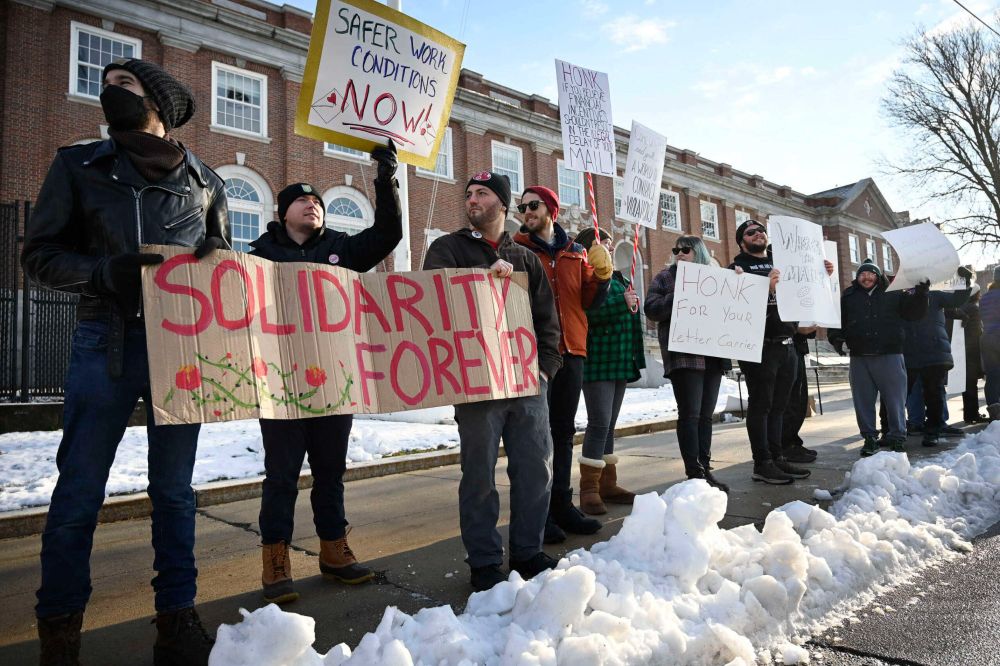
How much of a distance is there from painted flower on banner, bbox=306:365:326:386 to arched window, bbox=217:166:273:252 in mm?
14857

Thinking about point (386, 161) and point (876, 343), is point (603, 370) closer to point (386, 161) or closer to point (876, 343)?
point (386, 161)

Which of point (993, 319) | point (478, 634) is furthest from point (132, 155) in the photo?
point (993, 319)

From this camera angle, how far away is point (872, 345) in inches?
235

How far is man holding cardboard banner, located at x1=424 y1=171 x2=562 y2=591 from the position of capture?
2783mm

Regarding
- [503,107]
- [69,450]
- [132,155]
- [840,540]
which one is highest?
[503,107]

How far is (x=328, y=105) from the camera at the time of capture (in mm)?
3211

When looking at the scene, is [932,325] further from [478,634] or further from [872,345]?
[478,634]

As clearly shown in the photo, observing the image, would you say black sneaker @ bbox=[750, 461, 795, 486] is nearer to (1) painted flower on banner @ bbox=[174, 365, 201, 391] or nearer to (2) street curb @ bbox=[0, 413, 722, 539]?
(2) street curb @ bbox=[0, 413, 722, 539]

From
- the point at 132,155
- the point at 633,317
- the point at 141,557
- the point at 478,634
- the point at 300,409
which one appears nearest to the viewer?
the point at 478,634

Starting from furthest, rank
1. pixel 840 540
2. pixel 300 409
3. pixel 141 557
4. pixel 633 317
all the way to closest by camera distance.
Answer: pixel 633 317 → pixel 141 557 → pixel 840 540 → pixel 300 409

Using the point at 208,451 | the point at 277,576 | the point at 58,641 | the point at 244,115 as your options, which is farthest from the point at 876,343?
the point at 244,115

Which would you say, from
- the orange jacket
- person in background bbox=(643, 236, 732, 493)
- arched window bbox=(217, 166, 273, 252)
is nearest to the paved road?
person in background bbox=(643, 236, 732, 493)

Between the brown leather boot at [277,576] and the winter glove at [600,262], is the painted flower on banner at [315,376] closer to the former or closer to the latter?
the brown leather boot at [277,576]

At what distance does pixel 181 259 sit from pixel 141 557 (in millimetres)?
2392
